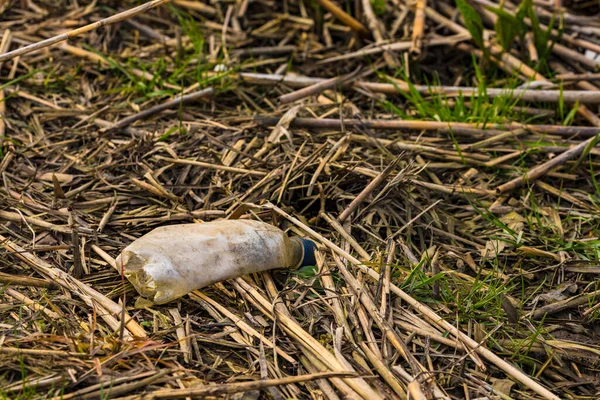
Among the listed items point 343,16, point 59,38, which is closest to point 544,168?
point 343,16

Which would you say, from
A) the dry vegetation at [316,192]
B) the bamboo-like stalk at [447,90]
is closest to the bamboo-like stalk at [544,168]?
the dry vegetation at [316,192]

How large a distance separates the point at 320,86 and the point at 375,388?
194 cm

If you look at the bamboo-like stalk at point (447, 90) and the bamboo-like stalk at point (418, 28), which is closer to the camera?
the bamboo-like stalk at point (447, 90)

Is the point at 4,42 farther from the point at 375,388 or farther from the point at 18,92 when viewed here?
the point at 375,388

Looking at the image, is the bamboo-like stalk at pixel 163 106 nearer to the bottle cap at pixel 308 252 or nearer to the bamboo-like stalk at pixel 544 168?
the bottle cap at pixel 308 252

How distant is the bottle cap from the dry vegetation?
0.10 feet

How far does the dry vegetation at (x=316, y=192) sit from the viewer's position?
225 cm

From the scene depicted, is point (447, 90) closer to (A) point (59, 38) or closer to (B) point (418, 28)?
(B) point (418, 28)

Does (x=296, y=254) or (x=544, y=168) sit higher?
(x=544, y=168)

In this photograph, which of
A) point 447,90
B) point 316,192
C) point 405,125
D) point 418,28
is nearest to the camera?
point 316,192

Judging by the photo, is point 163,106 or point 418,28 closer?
point 163,106

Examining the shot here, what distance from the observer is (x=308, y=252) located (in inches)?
107

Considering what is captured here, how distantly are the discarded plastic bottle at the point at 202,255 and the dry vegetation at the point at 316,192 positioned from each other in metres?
0.06

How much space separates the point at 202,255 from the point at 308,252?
0.43 m
